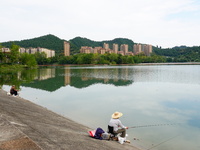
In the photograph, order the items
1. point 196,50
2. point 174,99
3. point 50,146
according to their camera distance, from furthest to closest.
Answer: point 196,50 → point 174,99 → point 50,146

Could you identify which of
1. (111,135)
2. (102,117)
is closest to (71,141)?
(111,135)

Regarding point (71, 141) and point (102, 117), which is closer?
point (71, 141)

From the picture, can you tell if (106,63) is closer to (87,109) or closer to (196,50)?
(196,50)

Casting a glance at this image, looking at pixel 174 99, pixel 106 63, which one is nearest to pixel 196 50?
pixel 106 63

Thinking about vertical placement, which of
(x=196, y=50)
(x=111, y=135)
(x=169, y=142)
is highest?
(x=196, y=50)

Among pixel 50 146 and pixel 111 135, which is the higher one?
pixel 50 146

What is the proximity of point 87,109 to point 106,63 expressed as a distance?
120 meters

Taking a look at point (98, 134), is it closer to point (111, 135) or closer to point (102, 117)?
point (111, 135)

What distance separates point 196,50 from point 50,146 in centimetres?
20493

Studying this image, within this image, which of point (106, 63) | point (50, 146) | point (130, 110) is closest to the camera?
point (50, 146)

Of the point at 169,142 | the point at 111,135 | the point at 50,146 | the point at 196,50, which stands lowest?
the point at 169,142

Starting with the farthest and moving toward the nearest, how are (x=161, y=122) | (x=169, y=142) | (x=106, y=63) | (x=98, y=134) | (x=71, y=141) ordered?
1. (x=106, y=63)
2. (x=161, y=122)
3. (x=169, y=142)
4. (x=98, y=134)
5. (x=71, y=141)

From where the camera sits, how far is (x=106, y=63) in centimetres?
13538

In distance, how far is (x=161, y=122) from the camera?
12.4 meters
